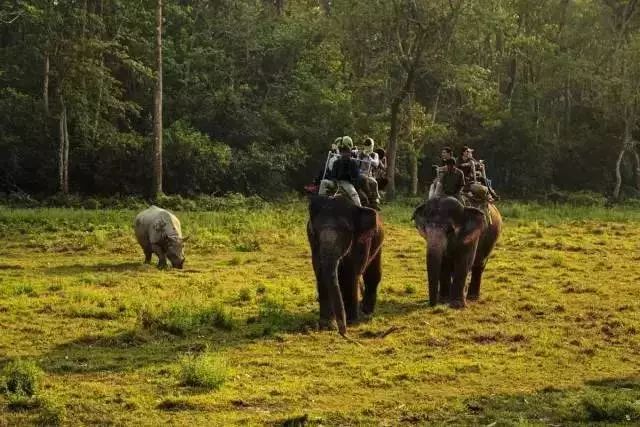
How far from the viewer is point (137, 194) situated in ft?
115

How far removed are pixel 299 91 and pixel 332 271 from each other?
31128 mm

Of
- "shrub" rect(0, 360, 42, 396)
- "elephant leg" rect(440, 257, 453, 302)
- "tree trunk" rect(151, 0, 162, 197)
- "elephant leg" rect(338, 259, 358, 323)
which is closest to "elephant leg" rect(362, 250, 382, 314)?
"elephant leg" rect(338, 259, 358, 323)

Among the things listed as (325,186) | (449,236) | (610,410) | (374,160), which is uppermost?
(374,160)

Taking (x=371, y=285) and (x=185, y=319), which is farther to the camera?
(x=371, y=285)

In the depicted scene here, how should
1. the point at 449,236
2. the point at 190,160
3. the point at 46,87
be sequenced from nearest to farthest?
the point at 449,236
the point at 46,87
the point at 190,160

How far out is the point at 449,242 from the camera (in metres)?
13.9

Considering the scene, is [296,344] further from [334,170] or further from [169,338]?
[334,170]

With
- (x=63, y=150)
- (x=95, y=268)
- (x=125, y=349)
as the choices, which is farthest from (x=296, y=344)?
(x=63, y=150)

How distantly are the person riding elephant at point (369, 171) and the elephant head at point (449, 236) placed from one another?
0.95 meters

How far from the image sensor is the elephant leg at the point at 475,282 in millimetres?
15375

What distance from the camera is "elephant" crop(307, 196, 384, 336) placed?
1156 centimetres

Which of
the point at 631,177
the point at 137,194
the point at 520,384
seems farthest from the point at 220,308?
the point at 631,177

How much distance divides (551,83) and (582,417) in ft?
141

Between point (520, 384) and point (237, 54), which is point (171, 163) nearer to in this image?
point (237, 54)
